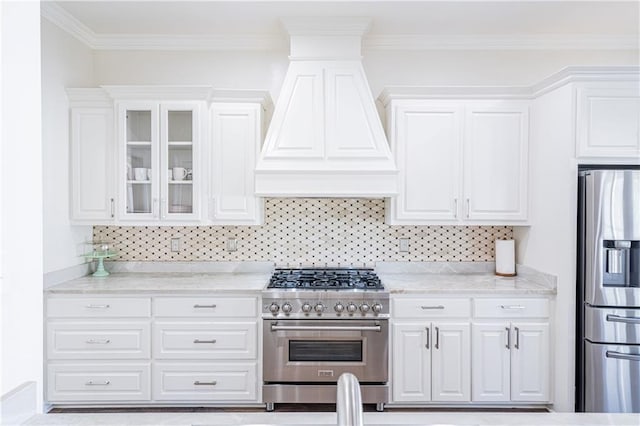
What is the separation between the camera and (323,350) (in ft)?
9.61

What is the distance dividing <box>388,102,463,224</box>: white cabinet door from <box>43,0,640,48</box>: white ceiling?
630 mm

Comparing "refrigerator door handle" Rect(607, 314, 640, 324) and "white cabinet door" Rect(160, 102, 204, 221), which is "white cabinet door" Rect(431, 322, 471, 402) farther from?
"white cabinet door" Rect(160, 102, 204, 221)

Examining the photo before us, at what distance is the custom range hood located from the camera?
3.10m

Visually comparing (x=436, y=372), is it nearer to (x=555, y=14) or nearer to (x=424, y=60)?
(x=424, y=60)

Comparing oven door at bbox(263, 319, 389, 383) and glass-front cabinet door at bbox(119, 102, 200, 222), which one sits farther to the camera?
glass-front cabinet door at bbox(119, 102, 200, 222)

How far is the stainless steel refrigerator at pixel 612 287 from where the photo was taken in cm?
264

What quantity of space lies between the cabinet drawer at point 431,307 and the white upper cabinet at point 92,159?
225cm

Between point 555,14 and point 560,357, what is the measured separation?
2427 millimetres

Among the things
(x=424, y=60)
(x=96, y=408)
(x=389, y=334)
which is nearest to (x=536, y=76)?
(x=424, y=60)

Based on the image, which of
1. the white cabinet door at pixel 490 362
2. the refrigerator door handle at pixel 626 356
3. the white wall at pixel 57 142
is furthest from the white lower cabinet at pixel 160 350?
the refrigerator door handle at pixel 626 356

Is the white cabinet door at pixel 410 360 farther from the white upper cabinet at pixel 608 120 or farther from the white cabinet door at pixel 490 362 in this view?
the white upper cabinet at pixel 608 120

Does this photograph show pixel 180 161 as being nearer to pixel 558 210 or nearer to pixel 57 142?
pixel 57 142

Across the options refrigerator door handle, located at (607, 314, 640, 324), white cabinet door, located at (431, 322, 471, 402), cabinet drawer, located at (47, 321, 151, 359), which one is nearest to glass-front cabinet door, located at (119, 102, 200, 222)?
cabinet drawer, located at (47, 321, 151, 359)

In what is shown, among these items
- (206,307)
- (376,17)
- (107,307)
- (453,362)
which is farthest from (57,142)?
(453,362)
